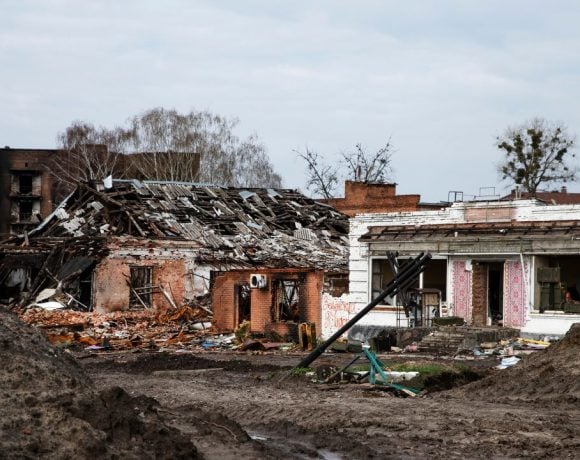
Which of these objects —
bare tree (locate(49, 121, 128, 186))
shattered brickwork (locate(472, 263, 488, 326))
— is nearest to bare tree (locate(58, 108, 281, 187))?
bare tree (locate(49, 121, 128, 186))

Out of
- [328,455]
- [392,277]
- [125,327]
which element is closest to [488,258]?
→ [392,277]

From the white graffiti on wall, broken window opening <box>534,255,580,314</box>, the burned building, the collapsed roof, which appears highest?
the burned building

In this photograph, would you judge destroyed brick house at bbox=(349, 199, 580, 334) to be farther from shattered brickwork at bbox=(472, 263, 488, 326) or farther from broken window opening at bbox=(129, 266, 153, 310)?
broken window opening at bbox=(129, 266, 153, 310)

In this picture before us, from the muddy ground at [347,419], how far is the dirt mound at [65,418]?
114 cm

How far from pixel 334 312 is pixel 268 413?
18.0 meters

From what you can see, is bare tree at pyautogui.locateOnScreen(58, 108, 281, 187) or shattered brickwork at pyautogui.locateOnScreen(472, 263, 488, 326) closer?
shattered brickwork at pyautogui.locateOnScreen(472, 263, 488, 326)

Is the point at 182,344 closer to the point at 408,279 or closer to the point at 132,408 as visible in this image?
the point at 408,279

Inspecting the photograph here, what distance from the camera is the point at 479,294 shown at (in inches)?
1357

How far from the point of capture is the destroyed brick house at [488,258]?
1277 inches

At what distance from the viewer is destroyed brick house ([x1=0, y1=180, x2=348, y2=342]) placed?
122 ft

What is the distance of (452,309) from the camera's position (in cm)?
3459

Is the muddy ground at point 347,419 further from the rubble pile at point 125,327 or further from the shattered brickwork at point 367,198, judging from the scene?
the shattered brickwork at point 367,198

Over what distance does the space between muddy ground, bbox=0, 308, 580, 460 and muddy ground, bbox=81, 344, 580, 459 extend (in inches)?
1.0

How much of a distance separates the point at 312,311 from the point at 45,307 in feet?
34.9
